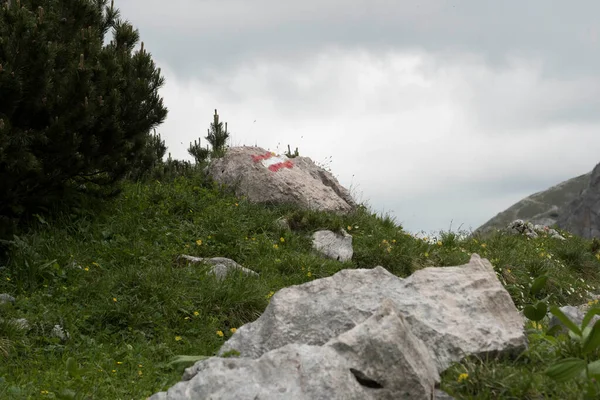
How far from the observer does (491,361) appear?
4.32m

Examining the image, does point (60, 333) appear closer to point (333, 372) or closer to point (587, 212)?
point (333, 372)

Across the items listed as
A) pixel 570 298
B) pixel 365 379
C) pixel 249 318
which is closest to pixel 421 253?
pixel 570 298

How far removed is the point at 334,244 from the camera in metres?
10.5

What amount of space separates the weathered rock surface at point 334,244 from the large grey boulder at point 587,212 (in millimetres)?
33523

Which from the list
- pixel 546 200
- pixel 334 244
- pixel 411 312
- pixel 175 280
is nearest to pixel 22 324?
pixel 175 280

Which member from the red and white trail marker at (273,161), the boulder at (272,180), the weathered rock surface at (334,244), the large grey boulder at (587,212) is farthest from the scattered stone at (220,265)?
the large grey boulder at (587,212)

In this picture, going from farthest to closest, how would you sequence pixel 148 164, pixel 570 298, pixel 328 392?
1. pixel 148 164
2. pixel 570 298
3. pixel 328 392

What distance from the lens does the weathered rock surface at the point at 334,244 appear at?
10.3 m

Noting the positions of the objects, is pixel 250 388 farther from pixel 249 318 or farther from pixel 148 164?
pixel 148 164

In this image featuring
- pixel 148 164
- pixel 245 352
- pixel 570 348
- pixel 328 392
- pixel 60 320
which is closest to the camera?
pixel 328 392

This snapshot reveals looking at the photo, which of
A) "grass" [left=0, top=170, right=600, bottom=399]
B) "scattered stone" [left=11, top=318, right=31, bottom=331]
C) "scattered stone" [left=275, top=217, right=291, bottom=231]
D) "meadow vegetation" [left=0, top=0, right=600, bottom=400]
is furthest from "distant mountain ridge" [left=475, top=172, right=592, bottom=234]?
"scattered stone" [left=11, top=318, right=31, bottom=331]

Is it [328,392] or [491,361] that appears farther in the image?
[491,361]

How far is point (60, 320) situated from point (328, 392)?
445cm

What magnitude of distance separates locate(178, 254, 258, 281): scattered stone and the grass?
0.59 feet
